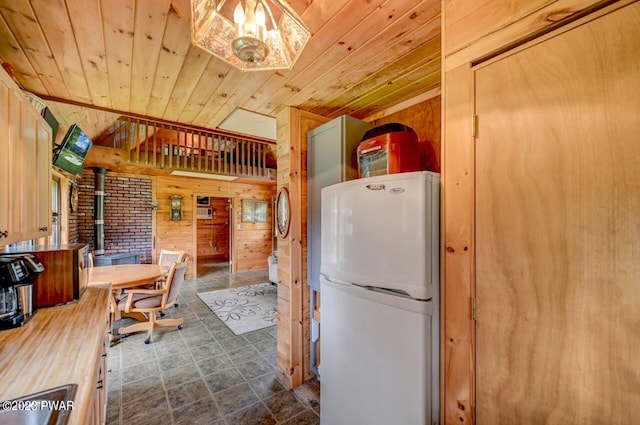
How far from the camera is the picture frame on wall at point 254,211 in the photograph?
714 centimetres

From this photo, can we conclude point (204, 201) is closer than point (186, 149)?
No

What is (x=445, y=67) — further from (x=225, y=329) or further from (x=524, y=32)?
(x=225, y=329)

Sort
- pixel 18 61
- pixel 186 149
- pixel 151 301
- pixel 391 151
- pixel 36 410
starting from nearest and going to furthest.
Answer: pixel 36 410 < pixel 391 151 < pixel 18 61 < pixel 151 301 < pixel 186 149

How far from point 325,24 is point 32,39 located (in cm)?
172

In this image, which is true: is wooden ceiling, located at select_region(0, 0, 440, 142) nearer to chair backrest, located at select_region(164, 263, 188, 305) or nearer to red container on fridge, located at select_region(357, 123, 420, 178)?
red container on fridge, located at select_region(357, 123, 420, 178)

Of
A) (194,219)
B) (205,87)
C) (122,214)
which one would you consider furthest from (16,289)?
(194,219)

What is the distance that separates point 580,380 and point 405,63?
1778mm

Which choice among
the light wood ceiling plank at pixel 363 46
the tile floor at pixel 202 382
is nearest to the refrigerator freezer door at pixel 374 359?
the tile floor at pixel 202 382

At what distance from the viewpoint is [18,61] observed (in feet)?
5.63

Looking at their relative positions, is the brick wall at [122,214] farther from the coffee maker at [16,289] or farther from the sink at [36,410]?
the sink at [36,410]

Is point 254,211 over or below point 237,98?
below

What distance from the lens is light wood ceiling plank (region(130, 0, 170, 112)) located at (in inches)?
50.6

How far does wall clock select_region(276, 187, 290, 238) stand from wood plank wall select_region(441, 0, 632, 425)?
4.73ft

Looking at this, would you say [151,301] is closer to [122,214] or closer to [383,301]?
[383,301]
